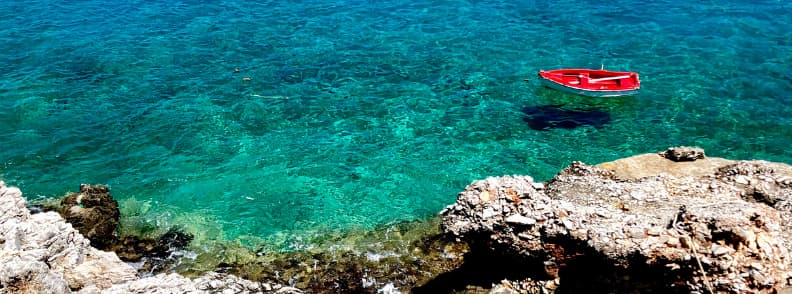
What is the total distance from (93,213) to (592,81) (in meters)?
22.6

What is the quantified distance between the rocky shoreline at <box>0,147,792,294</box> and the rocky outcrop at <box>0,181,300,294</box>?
3 centimetres

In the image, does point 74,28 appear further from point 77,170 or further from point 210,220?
point 210,220

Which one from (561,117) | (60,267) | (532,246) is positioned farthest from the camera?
(561,117)

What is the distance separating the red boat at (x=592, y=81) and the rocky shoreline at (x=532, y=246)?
1015cm

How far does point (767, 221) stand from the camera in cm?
1336

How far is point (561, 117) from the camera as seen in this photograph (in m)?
28.5

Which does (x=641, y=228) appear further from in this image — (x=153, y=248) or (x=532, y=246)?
(x=153, y=248)

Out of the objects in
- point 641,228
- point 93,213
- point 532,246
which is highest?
point 641,228

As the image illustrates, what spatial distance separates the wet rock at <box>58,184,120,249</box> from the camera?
19969 millimetres

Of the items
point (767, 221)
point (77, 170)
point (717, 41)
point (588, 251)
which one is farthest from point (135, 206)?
point (717, 41)

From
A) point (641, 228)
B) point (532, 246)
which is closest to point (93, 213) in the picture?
point (532, 246)

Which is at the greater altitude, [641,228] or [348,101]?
[641,228]

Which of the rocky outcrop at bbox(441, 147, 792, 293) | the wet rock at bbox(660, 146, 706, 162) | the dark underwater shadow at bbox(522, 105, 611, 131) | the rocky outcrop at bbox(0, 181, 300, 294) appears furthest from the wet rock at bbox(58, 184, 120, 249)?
the wet rock at bbox(660, 146, 706, 162)

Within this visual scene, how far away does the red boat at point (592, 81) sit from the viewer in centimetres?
2900
